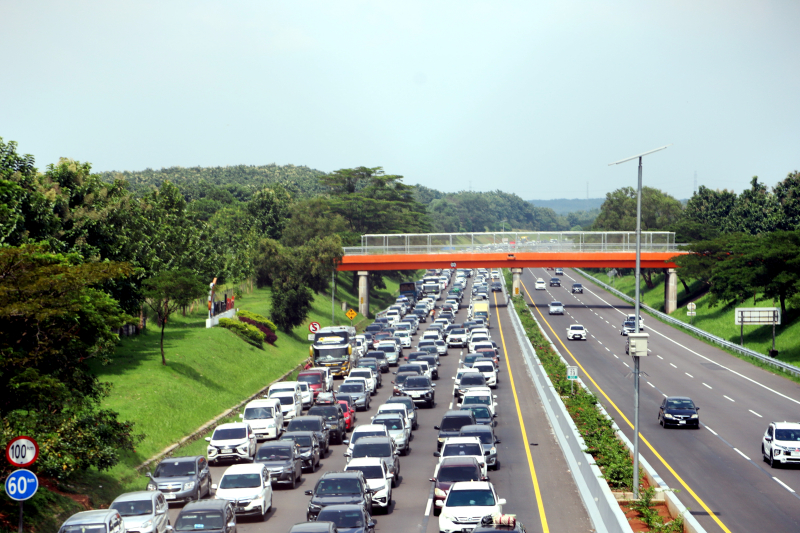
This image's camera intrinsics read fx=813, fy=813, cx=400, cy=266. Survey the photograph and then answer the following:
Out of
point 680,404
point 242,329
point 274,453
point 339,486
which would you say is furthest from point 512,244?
point 339,486

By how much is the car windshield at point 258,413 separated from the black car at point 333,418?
1763 mm

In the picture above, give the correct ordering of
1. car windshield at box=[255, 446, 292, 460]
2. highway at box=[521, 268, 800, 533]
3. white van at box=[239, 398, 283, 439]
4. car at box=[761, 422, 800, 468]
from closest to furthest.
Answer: highway at box=[521, 268, 800, 533], car windshield at box=[255, 446, 292, 460], car at box=[761, 422, 800, 468], white van at box=[239, 398, 283, 439]

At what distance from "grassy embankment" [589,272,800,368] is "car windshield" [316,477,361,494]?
4145 centimetres

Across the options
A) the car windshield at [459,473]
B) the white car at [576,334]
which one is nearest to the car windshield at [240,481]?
the car windshield at [459,473]

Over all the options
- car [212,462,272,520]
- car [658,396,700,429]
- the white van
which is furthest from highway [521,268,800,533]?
the white van

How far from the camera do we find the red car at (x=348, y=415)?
37131 millimetres

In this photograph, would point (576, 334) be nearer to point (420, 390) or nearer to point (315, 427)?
point (420, 390)

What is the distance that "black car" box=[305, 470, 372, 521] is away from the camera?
68.6ft

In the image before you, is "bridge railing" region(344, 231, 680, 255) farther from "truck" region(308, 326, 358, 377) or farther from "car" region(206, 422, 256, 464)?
"car" region(206, 422, 256, 464)

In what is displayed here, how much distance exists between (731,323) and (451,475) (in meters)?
58.8

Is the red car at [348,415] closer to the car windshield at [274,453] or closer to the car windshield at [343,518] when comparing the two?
the car windshield at [274,453]

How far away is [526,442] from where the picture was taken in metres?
33.2

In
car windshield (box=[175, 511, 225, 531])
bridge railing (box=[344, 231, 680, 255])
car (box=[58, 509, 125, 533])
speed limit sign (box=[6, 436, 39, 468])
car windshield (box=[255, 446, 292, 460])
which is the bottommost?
car windshield (box=[255, 446, 292, 460])

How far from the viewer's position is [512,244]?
89812 millimetres
